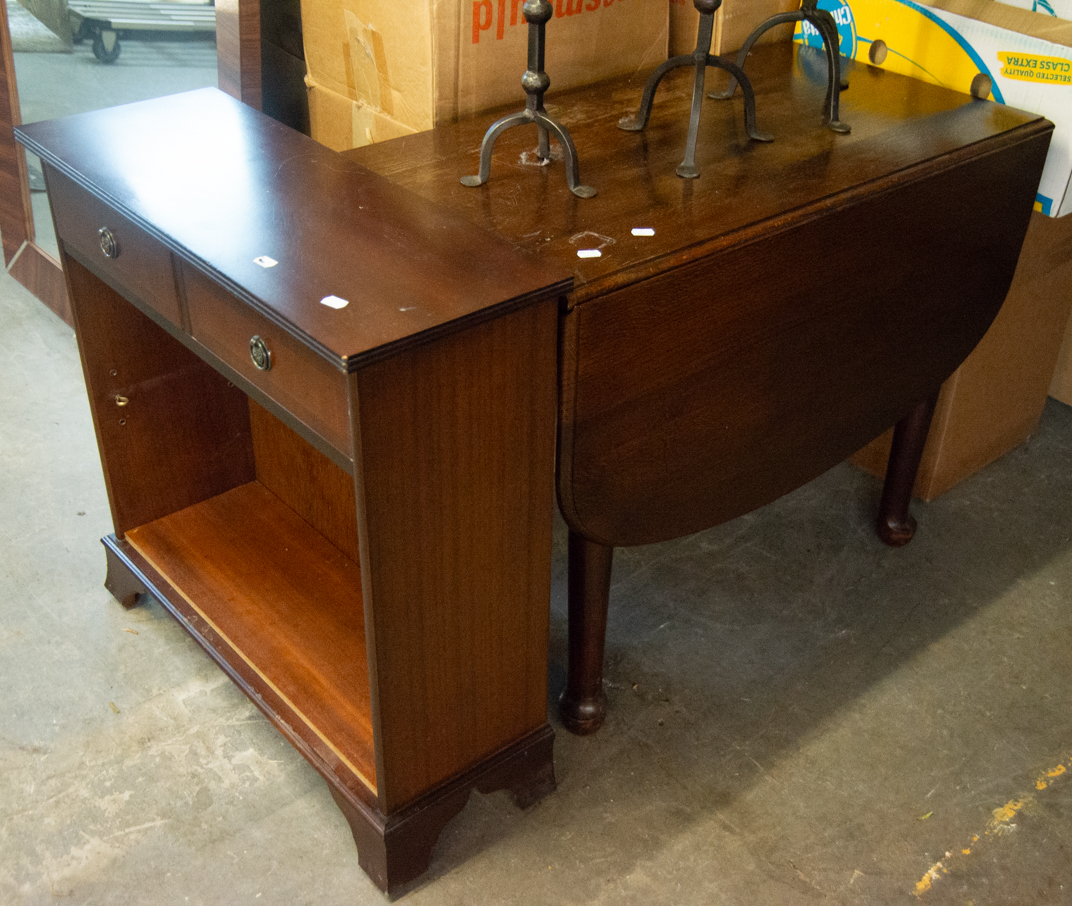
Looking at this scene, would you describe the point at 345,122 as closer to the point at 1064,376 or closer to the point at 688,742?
the point at 688,742

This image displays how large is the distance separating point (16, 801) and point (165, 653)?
0.32 metres

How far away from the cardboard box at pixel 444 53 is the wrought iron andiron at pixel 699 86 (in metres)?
0.22

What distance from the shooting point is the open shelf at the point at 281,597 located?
4.98 ft

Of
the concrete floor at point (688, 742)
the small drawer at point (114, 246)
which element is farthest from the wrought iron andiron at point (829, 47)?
the small drawer at point (114, 246)

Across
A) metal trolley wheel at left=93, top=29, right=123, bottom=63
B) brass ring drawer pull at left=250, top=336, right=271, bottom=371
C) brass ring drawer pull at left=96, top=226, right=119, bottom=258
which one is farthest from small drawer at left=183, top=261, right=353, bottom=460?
metal trolley wheel at left=93, top=29, right=123, bottom=63

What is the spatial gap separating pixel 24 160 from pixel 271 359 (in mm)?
1814

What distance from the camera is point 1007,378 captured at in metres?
2.15

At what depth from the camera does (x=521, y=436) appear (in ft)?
4.00

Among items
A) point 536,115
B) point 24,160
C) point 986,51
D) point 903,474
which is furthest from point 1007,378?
point 24,160

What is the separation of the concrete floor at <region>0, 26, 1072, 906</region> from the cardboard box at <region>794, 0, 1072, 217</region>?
27.4 inches

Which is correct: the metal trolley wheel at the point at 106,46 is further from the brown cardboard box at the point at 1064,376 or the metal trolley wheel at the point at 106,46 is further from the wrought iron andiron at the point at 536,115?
the brown cardboard box at the point at 1064,376

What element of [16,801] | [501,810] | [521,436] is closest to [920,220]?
[521,436]

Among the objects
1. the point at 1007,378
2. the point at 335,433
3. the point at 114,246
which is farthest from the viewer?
the point at 1007,378

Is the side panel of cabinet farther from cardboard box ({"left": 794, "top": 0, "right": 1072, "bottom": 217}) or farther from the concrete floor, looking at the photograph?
cardboard box ({"left": 794, "top": 0, "right": 1072, "bottom": 217})
